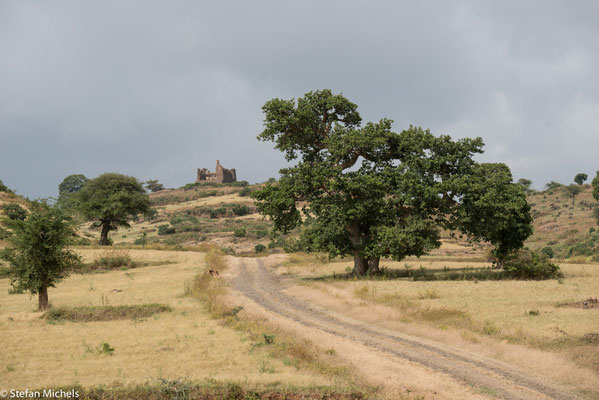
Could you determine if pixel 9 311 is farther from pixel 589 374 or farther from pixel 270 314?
pixel 589 374

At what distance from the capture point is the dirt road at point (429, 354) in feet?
33.2

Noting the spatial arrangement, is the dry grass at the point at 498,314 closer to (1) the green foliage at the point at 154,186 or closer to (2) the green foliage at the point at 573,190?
(2) the green foliage at the point at 573,190

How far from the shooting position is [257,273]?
121 feet

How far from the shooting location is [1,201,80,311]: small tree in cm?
2067

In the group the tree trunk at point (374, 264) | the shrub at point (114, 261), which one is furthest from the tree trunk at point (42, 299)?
the tree trunk at point (374, 264)

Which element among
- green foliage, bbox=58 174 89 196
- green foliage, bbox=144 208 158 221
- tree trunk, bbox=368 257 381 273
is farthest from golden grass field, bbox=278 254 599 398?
green foliage, bbox=58 174 89 196

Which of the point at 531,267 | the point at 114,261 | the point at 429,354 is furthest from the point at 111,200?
the point at 429,354

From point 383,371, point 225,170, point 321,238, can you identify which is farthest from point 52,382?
point 225,170

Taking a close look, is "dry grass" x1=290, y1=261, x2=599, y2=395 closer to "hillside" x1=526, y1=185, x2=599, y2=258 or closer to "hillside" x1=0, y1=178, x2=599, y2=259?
"hillside" x1=0, y1=178, x2=599, y2=259

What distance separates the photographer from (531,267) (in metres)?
27.7

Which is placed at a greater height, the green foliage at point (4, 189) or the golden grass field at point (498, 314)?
the green foliage at point (4, 189)

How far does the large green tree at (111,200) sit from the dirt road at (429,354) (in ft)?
136

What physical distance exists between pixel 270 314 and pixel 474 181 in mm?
17835

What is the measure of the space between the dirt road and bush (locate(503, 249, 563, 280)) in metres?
15.5
